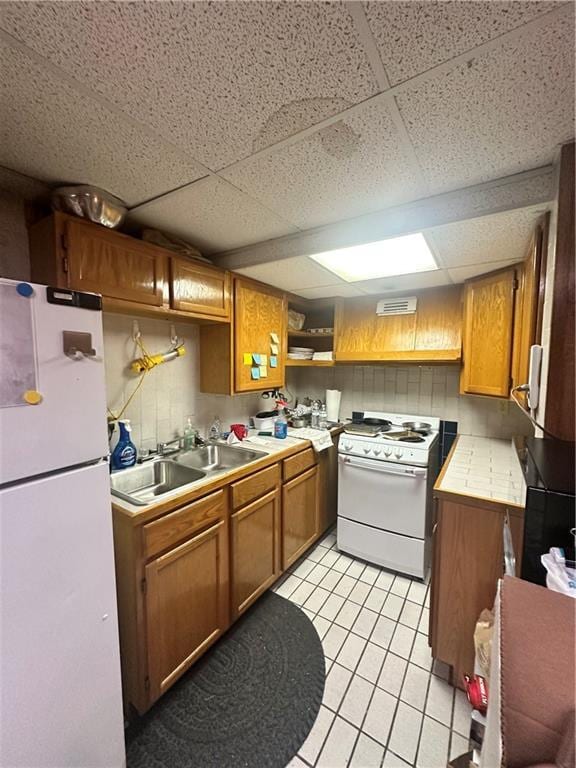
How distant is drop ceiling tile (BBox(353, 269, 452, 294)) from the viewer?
205 cm

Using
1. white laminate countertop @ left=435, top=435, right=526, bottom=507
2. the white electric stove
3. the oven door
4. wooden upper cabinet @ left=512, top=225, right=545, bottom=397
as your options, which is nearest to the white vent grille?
wooden upper cabinet @ left=512, top=225, right=545, bottom=397

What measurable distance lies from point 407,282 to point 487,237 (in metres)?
0.80

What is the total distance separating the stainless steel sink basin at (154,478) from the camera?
1598mm

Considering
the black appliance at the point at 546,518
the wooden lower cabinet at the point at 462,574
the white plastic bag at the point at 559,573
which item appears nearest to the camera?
the white plastic bag at the point at 559,573

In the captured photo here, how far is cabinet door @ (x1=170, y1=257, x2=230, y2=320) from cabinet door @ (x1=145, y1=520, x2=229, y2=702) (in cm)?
120

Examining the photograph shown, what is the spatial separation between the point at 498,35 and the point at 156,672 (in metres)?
2.27

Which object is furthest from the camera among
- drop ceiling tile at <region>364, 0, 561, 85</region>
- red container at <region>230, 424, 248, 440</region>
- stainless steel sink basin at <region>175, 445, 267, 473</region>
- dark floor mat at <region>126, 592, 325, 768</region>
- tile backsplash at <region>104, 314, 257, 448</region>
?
red container at <region>230, 424, 248, 440</region>

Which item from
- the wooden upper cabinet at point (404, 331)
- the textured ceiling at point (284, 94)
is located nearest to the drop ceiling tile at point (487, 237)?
the textured ceiling at point (284, 94)

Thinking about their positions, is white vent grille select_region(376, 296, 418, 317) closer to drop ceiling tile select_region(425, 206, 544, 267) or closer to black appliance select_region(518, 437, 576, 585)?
drop ceiling tile select_region(425, 206, 544, 267)

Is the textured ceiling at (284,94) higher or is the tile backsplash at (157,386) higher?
the textured ceiling at (284,94)

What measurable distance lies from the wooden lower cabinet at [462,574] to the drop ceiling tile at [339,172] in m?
1.41

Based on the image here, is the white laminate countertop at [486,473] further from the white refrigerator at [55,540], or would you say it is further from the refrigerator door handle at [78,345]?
the refrigerator door handle at [78,345]

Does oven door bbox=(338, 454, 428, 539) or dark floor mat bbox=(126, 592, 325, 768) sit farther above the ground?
oven door bbox=(338, 454, 428, 539)

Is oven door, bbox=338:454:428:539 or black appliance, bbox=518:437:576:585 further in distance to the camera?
oven door, bbox=338:454:428:539
